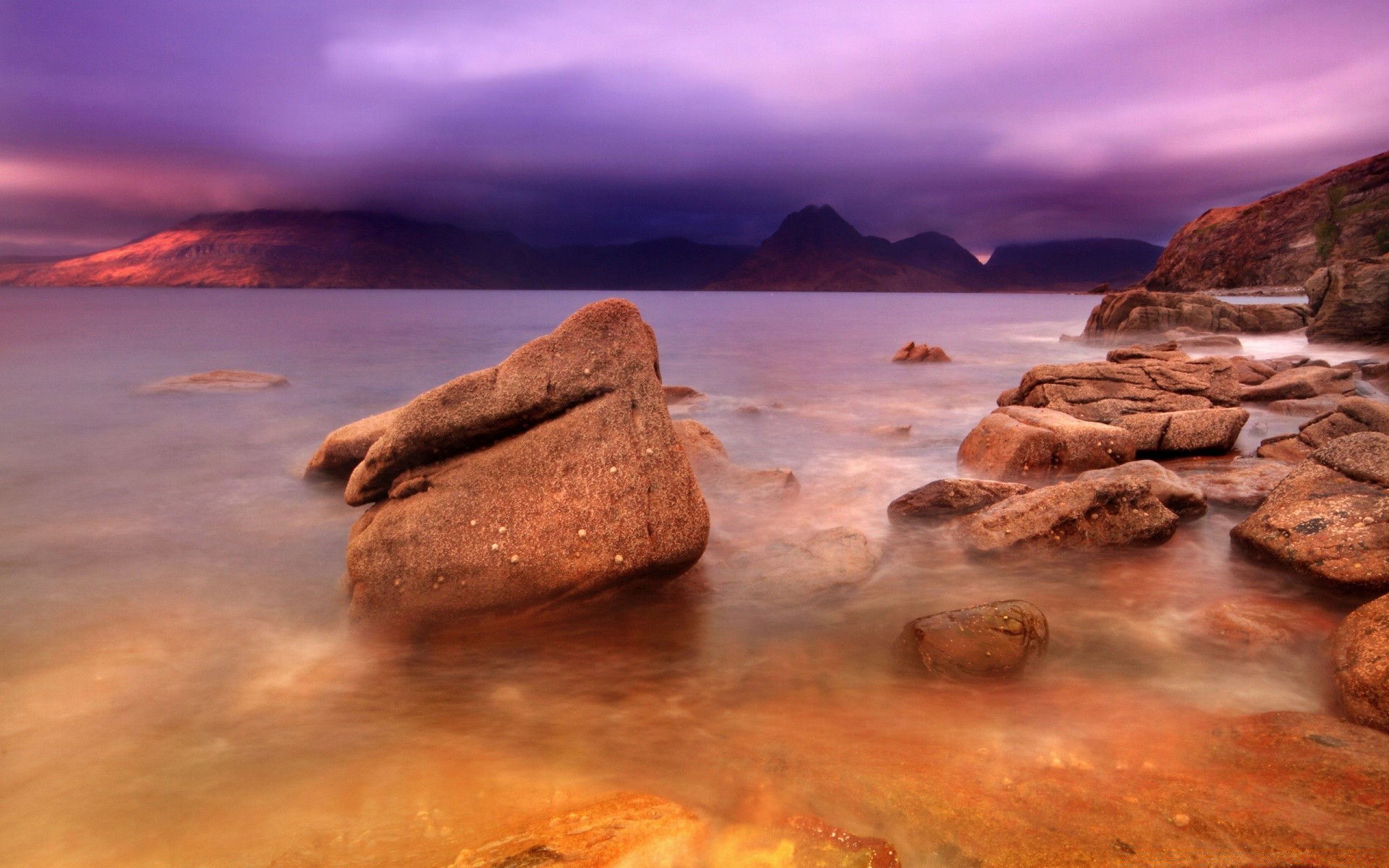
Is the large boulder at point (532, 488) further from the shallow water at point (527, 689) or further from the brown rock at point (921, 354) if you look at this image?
the brown rock at point (921, 354)

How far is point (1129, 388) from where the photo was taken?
12.5m

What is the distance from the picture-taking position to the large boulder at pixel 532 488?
5668 millimetres

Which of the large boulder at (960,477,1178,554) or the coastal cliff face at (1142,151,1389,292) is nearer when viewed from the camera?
the large boulder at (960,477,1178,554)

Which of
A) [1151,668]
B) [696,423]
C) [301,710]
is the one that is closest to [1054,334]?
[696,423]

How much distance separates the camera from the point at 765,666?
17.5 ft

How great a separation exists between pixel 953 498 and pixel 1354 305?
23.3 metres

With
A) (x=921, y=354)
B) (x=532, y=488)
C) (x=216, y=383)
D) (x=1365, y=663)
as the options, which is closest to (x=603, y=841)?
(x=532, y=488)

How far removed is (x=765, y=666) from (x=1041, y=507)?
3.47 m

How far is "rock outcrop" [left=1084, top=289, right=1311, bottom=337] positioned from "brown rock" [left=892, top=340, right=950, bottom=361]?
34.5 ft

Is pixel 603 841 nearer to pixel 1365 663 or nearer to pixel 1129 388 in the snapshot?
pixel 1365 663

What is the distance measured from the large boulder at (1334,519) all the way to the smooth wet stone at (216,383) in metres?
19.3

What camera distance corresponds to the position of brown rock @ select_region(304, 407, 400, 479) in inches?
386

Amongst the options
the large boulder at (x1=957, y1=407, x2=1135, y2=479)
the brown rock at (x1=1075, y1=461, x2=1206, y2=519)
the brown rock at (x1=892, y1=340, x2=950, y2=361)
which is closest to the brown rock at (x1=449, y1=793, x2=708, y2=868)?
the brown rock at (x1=1075, y1=461, x2=1206, y2=519)

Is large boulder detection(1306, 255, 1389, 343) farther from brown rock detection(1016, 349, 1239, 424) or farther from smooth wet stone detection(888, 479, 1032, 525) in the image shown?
smooth wet stone detection(888, 479, 1032, 525)
